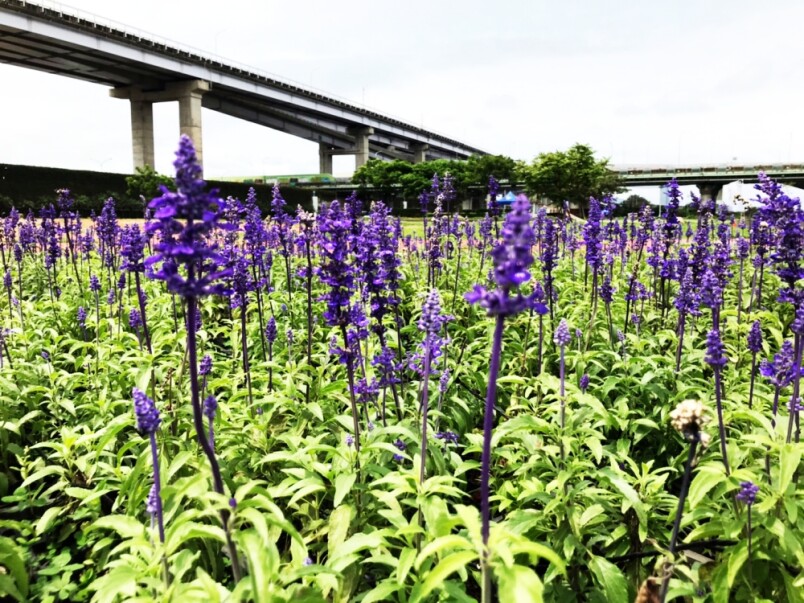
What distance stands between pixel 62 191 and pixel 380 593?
1053cm

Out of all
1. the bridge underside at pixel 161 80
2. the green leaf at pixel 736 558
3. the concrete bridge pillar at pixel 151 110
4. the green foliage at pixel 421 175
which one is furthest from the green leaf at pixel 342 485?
the green foliage at pixel 421 175

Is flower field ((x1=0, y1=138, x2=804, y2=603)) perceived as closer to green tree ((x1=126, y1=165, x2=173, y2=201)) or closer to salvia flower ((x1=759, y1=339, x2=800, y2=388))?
salvia flower ((x1=759, y1=339, x2=800, y2=388))

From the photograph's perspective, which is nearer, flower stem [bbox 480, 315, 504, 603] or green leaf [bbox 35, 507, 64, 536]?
flower stem [bbox 480, 315, 504, 603]

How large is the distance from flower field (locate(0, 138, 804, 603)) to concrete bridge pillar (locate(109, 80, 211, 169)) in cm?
7637

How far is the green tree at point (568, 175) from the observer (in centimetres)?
6531

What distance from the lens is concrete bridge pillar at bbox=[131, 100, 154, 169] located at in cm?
7888

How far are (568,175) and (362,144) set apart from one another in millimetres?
61188

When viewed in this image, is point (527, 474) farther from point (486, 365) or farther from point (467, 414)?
point (486, 365)

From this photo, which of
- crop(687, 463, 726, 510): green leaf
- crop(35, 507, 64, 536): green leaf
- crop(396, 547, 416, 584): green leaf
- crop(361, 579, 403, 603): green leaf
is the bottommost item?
crop(35, 507, 64, 536): green leaf

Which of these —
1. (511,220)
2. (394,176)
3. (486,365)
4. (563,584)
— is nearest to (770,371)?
(563,584)

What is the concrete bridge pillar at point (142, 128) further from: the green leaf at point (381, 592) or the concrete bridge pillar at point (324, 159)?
the green leaf at point (381, 592)

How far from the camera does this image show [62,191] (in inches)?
414

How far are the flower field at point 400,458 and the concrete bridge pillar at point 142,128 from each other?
8071 centimetres

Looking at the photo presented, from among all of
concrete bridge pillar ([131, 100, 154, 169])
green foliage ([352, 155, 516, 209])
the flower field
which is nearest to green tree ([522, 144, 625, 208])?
green foliage ([352, 155, 516, 209])
